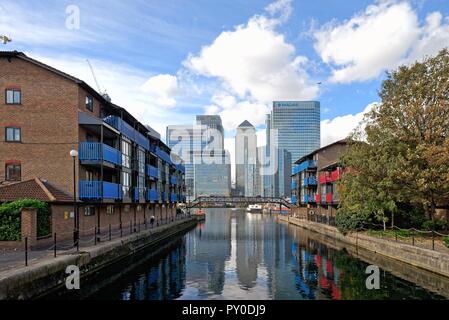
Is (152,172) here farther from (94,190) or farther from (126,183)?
(94,190)

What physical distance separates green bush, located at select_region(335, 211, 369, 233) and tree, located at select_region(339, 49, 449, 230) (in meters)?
4.29

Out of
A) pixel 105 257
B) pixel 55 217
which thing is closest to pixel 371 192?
pixel 105 257

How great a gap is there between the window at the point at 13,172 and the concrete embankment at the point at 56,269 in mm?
9454

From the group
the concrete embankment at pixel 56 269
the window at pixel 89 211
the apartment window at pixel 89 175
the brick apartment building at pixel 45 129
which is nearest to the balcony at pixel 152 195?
the apartment window at pixel 89 175

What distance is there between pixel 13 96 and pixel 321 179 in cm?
4624

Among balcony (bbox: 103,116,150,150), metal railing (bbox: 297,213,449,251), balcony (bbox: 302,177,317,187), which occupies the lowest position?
metal railing (bbox: 297,213,449,251)

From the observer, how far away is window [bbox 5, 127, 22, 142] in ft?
101

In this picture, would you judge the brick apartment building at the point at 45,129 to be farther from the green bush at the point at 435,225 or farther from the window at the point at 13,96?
the green bush at the point at 435,225

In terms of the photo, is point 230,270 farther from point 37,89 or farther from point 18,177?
point 37,89

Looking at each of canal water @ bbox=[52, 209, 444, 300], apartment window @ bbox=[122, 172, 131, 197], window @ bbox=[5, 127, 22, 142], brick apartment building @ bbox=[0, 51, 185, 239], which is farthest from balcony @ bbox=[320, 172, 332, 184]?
window @ bbox=[5, 127, 22, 142]

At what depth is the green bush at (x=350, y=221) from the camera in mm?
40406

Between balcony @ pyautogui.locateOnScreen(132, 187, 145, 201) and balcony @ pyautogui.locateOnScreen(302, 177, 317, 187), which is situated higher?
balcony @ pyautogui.locateOnScreen(302, 177, 317, 187)

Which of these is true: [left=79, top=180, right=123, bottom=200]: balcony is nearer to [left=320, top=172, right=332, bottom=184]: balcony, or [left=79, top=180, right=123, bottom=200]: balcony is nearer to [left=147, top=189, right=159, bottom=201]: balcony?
[left=147, top=189, right=159, bottom=201]: balcony

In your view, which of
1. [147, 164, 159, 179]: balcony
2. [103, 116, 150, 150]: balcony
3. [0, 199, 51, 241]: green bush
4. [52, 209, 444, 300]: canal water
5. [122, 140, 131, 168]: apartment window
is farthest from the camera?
[147, 164, 159, 179]: balcony
